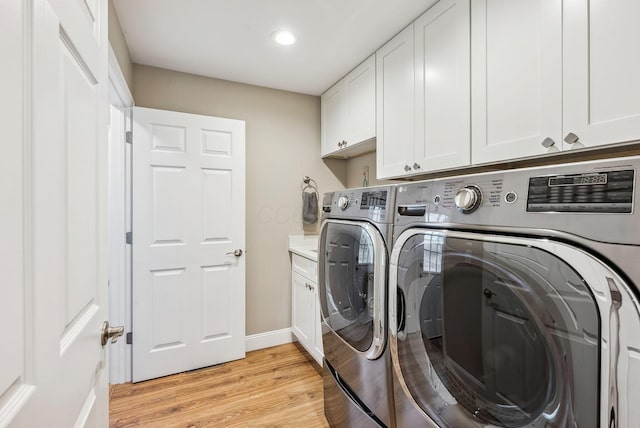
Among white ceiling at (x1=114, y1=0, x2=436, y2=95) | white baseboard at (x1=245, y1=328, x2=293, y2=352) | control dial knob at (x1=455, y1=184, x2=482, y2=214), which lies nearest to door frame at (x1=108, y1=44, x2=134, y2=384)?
white ceiling at (x1=114, y1=0, x2=436, y2=95)

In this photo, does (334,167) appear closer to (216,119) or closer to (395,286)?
(216,119)

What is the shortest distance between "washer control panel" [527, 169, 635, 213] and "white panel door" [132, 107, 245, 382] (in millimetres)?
2131

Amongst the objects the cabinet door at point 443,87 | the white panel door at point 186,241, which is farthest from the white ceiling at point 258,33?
the white panel door at point 186,241

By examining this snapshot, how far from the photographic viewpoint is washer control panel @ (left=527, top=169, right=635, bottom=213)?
551mm

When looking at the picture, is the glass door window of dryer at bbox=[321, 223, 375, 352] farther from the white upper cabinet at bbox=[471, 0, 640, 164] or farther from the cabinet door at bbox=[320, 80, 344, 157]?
the cabinet door at bbox=[320, 80, 344, 157]

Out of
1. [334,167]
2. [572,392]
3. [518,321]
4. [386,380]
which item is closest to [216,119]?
[334,167]

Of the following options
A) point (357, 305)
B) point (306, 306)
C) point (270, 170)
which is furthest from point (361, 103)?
point (306, 306)

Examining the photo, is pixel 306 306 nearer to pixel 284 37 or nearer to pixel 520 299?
pixel 520 299

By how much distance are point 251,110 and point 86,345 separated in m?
2.29

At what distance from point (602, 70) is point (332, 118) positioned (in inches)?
74.5

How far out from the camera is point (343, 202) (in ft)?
4.87

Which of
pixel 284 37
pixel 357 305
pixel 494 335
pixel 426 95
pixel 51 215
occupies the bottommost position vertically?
pixel 357 305

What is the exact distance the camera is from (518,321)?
2.38ft

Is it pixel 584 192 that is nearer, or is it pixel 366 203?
pixel 584 192
